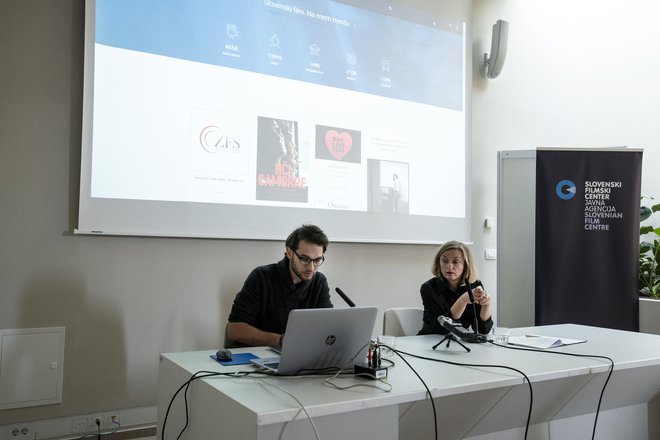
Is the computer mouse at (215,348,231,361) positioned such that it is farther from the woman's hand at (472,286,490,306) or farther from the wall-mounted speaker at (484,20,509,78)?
the wall-mounted speaker at (484,20,509,78)

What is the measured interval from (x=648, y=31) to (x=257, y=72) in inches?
135

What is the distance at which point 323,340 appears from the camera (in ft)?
5.58

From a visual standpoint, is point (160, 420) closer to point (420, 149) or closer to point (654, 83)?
point (420, 149)

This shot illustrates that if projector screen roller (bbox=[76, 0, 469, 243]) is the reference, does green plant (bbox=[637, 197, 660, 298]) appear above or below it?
below

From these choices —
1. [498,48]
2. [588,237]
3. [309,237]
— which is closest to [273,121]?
[309,237]

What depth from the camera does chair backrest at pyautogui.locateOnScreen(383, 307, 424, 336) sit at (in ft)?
9.46

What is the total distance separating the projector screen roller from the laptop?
168 centimetres

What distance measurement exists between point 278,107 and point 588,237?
7.90ft

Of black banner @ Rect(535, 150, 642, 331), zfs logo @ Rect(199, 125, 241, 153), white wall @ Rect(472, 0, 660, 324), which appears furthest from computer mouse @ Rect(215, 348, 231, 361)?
white wall @ Rect(472, 0, 660, 324)

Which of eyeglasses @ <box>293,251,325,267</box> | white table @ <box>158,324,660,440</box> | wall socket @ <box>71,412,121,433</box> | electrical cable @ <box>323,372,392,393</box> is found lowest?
wall socket @ <box>71,412,121,433</box>

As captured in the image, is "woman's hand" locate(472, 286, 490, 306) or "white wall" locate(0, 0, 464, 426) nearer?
"woman's hand" locate(472, 286, 490, 306)

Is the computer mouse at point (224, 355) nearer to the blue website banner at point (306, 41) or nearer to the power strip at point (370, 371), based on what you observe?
the power strip at point (370, 371)

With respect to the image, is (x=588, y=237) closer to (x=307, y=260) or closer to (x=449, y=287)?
(x=449, y=287)

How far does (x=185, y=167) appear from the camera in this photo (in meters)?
3.23
